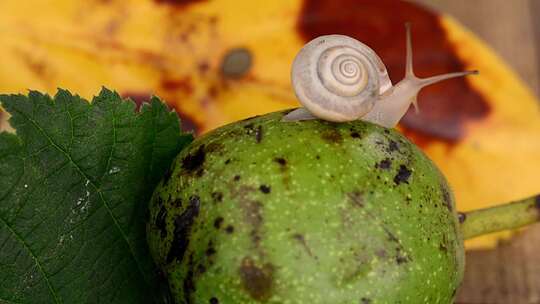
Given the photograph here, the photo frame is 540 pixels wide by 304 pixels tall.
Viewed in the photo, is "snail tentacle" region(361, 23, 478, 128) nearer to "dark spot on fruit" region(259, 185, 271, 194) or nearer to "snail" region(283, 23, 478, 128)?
"snail" region(283, 23, 478, 128)

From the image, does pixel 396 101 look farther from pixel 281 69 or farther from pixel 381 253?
pixel 281 69

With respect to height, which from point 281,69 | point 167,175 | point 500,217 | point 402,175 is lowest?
point 500,217

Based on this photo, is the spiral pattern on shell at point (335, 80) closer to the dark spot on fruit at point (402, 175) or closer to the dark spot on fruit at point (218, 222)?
the dark spot on fruit at point (402, 175)

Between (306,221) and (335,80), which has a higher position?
(335,80)

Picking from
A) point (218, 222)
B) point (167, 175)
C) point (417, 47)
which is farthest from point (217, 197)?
point (417, 47)

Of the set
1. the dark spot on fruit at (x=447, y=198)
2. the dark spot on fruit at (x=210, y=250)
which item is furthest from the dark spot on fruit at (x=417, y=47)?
the dark spot on fruit at (x=210, y=250)

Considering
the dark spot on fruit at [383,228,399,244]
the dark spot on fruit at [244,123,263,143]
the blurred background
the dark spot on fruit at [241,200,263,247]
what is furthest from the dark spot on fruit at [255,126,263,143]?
the blurred background
